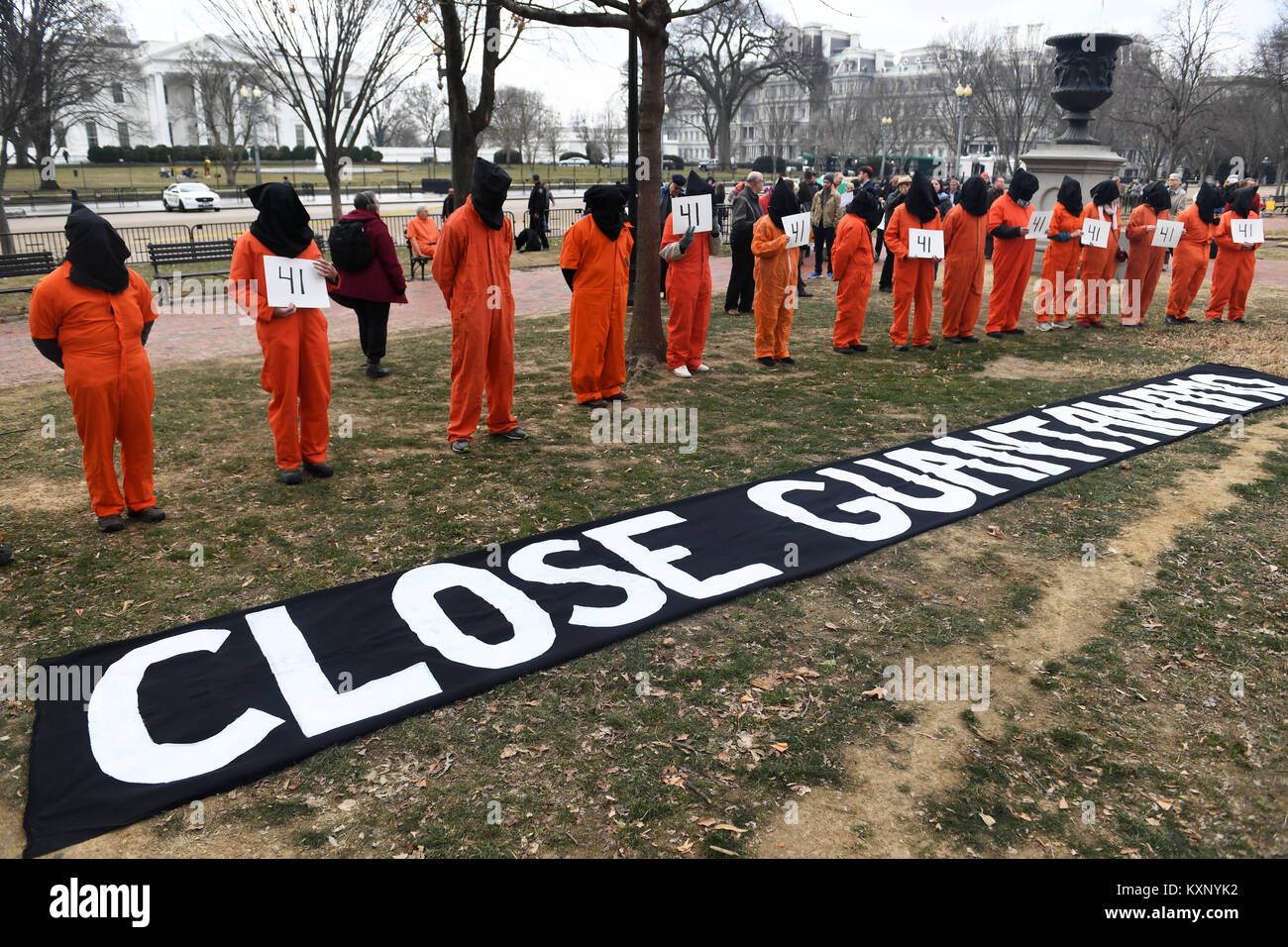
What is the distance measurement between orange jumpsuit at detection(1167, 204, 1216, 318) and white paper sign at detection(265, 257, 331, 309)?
487 inches

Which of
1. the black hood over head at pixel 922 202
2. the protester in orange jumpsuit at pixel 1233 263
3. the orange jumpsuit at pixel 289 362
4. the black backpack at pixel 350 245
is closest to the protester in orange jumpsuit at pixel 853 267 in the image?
the black hood over head at pixel 922 202

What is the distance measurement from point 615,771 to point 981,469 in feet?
15.3

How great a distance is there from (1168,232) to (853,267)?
17.6 ft

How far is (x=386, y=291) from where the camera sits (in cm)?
964

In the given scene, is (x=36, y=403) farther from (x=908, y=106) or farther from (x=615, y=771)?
(x=908, y=106)

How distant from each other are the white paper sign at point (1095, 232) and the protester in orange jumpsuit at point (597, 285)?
7456 mm

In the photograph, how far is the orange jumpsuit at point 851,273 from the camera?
10.5 meters

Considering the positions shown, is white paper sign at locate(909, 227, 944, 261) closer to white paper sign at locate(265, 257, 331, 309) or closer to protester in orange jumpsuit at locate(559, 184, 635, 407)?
protester in orange jumpsuit at locate(559, 184, 635, 407)

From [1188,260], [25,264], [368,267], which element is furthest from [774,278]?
[25,264]

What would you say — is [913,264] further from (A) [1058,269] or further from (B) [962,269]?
(A) [1058,269]

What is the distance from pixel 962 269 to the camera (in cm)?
1158

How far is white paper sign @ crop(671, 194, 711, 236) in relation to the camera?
9.32 meters

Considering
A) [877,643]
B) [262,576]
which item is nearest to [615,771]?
[877,643]

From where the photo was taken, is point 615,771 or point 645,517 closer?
point 615,771
